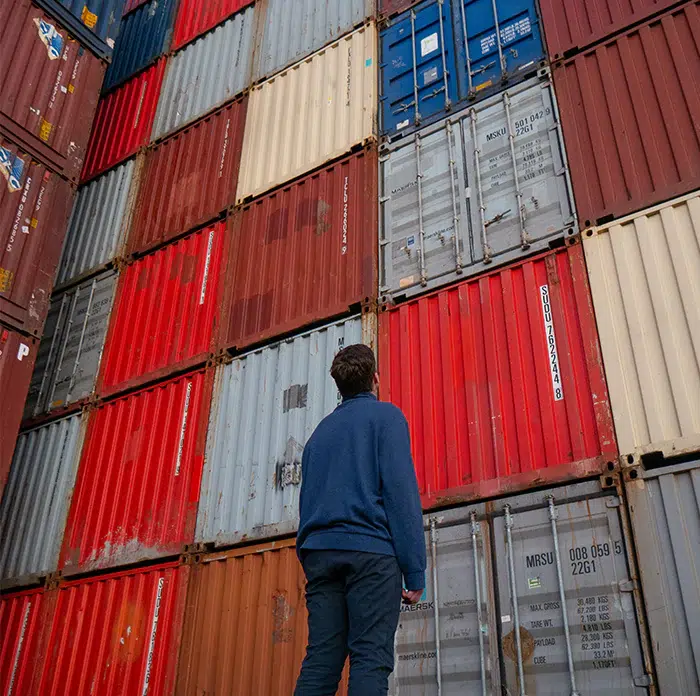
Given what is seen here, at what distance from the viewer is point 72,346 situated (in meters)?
11.7

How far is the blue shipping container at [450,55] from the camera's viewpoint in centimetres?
906

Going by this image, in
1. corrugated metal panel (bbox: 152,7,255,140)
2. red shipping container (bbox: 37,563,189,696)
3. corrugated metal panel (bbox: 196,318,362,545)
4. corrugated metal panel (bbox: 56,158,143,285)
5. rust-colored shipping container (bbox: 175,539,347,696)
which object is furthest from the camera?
corrugated metal panel (bbox: 152,7,255,140)

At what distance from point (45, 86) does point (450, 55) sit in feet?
22.7

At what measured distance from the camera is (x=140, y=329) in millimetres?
10828

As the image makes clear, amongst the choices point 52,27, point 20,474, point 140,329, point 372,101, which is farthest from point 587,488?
point 52,27

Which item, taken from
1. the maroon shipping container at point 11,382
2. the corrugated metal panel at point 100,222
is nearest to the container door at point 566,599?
the maroon shipping container at point 11,382

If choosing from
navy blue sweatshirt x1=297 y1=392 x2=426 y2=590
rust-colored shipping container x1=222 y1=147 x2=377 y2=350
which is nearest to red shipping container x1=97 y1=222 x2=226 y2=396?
rust-colored shipping container x1=222 y1=147 x2=377 y2=350

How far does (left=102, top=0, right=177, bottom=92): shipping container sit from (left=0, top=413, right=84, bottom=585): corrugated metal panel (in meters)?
7.96

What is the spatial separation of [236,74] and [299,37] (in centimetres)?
134

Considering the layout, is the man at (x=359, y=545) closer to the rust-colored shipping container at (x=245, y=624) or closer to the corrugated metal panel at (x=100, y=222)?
the rust-colored shipping container at (x=245, y=624)

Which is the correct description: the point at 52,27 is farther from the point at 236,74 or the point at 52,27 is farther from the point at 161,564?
the point at 161,564

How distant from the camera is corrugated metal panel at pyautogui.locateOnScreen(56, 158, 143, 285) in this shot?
41.1 feet

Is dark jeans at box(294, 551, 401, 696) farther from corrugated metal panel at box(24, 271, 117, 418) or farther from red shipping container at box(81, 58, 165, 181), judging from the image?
red shipping container at box(81, 58, 165, 181)

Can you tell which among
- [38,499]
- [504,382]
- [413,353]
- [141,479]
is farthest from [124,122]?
[504,382]
